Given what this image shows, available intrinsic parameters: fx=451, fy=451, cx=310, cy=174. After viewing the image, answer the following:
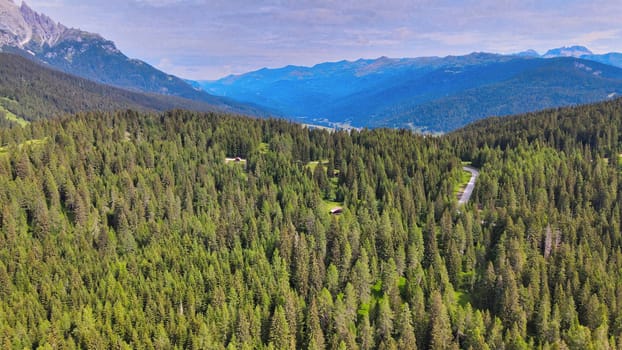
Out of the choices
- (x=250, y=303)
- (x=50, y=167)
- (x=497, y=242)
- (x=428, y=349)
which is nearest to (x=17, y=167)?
(x=50, y=167)

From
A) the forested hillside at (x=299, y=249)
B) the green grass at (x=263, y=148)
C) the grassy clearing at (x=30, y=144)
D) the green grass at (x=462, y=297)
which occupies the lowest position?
the green grass at (x=462, y=297)

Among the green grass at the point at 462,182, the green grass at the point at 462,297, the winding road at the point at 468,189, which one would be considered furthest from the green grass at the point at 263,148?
the green grass at the point at 462,297

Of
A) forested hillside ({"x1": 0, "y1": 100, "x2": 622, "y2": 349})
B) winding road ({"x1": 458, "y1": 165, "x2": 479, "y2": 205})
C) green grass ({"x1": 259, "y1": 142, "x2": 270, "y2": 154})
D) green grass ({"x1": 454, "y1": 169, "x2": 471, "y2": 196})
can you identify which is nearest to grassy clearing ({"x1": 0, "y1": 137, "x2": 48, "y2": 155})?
forested hillside ({"x1": 0, "y1": 100, "x2": 622, "y2": 349})

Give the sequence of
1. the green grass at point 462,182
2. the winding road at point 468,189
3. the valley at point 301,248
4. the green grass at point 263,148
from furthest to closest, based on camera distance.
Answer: the green grass at point 263,148, the green grass at point 462,182, the winding road at point 468,189, the valley at point 301,248

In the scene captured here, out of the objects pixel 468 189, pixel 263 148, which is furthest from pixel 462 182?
pixel 263 148

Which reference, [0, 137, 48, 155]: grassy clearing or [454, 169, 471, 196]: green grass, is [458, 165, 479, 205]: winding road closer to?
[454, 169, 471, 196]: green grass

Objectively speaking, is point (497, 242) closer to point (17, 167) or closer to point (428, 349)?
point (428, 349)

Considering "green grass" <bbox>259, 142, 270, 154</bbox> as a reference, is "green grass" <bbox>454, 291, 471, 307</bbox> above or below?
below

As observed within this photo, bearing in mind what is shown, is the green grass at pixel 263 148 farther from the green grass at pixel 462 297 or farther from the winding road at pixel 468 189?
the green grass at pixel 462 297

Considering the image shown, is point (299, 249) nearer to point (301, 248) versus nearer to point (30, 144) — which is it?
point (301, 248)
